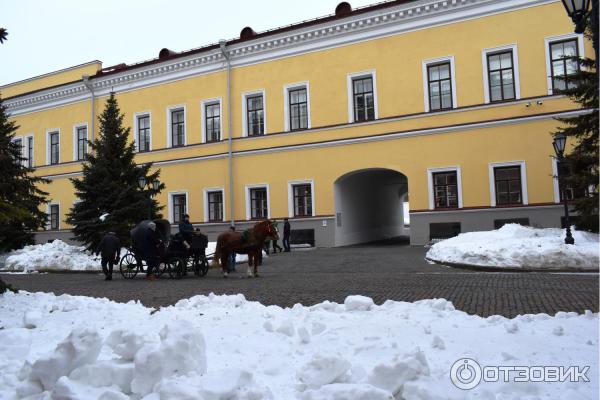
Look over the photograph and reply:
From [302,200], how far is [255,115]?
614 centimetres

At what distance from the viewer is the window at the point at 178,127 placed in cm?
3148

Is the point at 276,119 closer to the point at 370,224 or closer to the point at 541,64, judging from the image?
the point at 370,224

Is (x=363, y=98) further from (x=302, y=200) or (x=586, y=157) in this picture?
(x=586, y=157)

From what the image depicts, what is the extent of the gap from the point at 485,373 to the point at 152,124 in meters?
31.2

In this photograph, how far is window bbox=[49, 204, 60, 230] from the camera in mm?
36269

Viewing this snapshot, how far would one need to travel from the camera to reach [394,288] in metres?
10.5

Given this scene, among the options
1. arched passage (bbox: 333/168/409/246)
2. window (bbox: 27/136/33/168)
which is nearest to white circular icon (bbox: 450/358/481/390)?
arched passage (bbox: 333/168/409/246)

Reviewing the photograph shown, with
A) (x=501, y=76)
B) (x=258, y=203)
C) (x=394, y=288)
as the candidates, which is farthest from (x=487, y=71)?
(x=394, y=288)

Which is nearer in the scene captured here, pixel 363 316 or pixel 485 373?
pixel 485 373

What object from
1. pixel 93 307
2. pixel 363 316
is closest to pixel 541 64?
pixel 363 316

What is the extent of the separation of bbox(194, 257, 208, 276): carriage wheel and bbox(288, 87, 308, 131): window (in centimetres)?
1384

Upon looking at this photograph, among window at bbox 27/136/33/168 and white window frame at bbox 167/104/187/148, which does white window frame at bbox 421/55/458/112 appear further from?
window at bbox 27/136/33/168

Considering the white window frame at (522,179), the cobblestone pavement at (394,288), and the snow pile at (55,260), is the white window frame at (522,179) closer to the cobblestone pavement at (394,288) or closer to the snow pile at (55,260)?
the cobblestone pavement at (394,288)

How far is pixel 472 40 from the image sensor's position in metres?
23.5
